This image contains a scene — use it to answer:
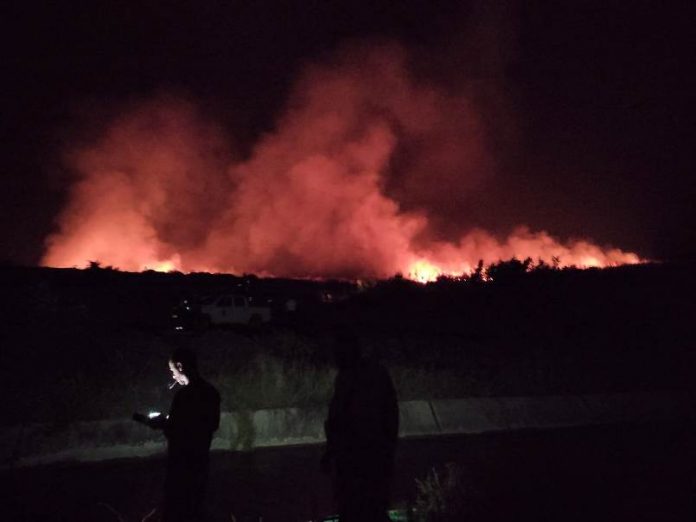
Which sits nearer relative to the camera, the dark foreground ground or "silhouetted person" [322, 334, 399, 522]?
"silhouetted person" [322, 334, 399, 522]

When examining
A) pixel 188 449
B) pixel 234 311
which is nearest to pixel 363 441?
pixel 188 449

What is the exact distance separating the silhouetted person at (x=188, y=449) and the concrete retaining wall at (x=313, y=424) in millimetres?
4724

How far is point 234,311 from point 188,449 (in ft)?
68.6

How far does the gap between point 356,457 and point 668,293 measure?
2290 centimetres

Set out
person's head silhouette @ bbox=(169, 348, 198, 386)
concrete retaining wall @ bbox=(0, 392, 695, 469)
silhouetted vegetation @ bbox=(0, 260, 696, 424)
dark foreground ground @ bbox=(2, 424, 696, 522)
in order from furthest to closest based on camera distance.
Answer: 1. silhouetted vegetation @ bbox=(0, 260, 696, 424)
2. concrete retaining wall @ bbox=(0, 392, 695, 469)
3. dark foreground ground @ bbox=(2, 424, 696, 522)
4. person's head silhouette @ bbox=(169, 348, 198, 386)

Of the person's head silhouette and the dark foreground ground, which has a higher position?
the person's head silhouette

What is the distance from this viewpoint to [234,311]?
24812 mm

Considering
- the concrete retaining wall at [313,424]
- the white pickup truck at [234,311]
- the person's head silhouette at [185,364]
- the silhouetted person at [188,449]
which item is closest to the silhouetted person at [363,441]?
the silhouetted person at [188,449]

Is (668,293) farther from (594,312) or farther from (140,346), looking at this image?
(140,346)

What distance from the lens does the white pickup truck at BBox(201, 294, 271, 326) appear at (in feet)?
79.8

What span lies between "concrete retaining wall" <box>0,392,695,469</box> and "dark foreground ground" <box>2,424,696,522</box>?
0.56 meters

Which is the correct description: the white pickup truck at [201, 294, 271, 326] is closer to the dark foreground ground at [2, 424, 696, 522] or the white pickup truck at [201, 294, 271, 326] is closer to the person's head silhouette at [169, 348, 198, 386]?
the dark foreground ground at [2, 424, 696, 522]

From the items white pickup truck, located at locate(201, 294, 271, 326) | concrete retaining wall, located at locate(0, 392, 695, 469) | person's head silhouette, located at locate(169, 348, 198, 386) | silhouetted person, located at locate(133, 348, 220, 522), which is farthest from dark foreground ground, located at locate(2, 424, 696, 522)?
white pickup truck, located at locate(201, 294, 271, 326)

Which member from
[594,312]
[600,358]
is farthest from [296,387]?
[594,312]
